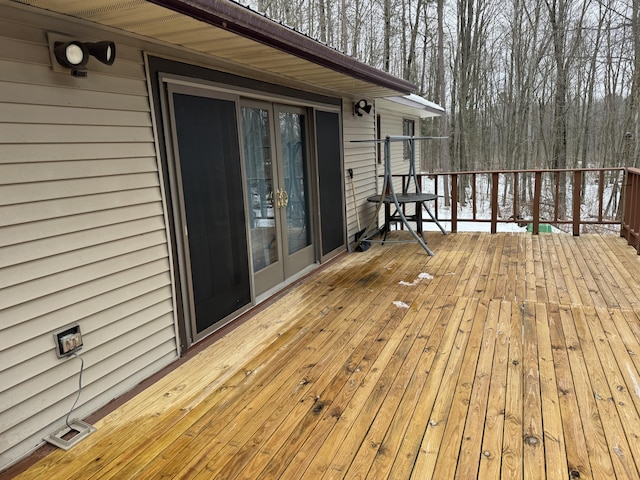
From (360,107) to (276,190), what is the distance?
2.49 metres

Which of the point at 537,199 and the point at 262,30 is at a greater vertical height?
the point at 262,30

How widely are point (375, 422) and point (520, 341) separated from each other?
1.41 meters

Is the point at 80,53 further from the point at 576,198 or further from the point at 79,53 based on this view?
the point at 576,198

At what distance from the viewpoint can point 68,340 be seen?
2.27 m

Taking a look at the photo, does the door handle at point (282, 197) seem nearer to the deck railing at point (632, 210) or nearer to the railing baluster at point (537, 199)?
the railing baluster at point (537, 199)

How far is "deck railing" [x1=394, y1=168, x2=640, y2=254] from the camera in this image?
6.18m

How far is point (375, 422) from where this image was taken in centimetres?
223

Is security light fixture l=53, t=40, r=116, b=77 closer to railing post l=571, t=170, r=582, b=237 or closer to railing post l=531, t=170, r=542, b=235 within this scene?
railing post l=531, t=170, r=542, b=235

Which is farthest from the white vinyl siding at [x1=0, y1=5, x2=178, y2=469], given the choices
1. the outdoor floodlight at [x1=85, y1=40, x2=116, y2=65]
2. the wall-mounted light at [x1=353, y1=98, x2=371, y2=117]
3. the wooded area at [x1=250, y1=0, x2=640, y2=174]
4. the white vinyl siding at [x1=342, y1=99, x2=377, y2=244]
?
the wooded area at [x1=250, y1=0, x2=640, y2=174]

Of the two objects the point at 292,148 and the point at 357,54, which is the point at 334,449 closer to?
the point at 292,148

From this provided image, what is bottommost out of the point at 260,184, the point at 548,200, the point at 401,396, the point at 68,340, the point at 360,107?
the point at 548,200

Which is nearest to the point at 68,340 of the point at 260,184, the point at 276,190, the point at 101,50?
the point at 101,50

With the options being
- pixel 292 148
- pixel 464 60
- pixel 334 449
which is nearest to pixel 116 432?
pixel 334 449

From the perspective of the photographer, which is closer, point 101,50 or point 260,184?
point 101,50
